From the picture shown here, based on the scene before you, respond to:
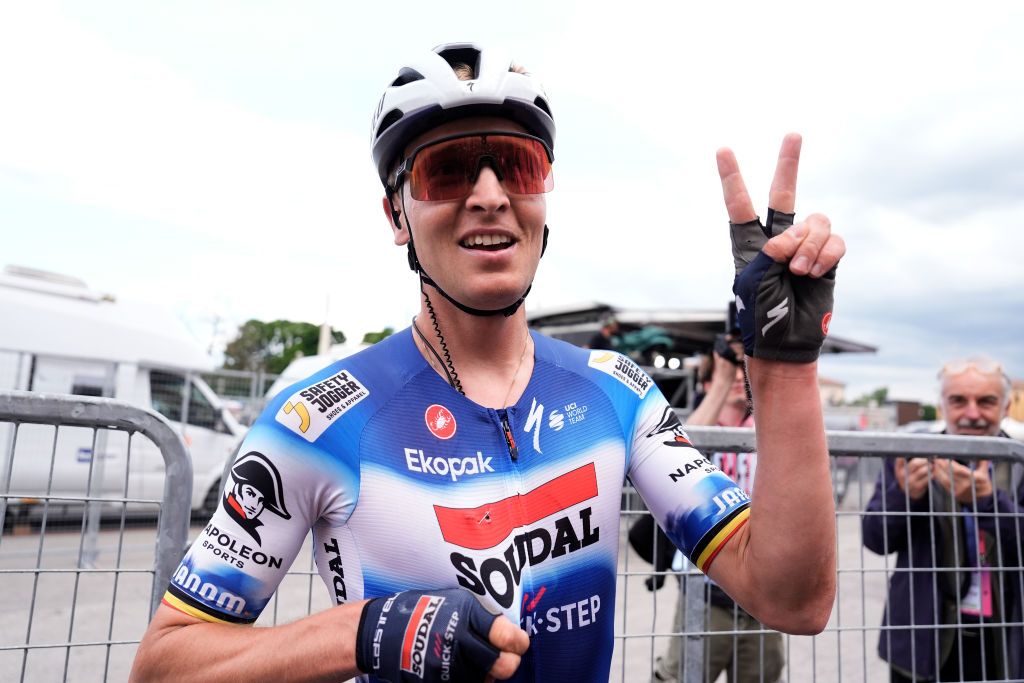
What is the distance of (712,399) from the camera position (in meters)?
4.79

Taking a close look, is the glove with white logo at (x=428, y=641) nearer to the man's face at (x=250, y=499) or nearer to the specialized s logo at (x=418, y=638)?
the specialized s logo at (x=418, y=638)

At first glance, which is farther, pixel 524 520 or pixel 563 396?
pixel 563 396

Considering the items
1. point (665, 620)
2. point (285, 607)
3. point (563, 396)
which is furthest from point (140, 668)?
point (665, 620)

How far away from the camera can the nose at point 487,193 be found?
5.50 ft

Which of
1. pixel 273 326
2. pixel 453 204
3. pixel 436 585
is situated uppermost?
pixel 273 326

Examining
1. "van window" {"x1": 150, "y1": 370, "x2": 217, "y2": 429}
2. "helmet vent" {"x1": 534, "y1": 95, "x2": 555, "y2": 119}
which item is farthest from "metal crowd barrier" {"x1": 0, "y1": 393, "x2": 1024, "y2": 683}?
"van window" {"x1": 150, "y1": 370, "x2": 217, "y2": 429}

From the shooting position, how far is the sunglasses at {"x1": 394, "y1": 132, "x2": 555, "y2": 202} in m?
1.72

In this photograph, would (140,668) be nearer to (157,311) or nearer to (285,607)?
(285,607)

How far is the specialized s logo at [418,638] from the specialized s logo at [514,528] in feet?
0.75

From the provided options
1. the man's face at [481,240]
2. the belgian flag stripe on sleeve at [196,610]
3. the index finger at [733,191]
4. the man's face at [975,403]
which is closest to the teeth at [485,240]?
the man's face at [481,240]

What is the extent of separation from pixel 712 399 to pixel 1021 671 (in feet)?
7.07

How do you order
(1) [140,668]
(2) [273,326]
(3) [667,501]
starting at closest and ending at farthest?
(1) [140,668], (3) [667,501], (2) [273,326]

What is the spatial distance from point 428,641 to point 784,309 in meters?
0.90

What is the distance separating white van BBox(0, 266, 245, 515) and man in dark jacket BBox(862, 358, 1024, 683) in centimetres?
762
